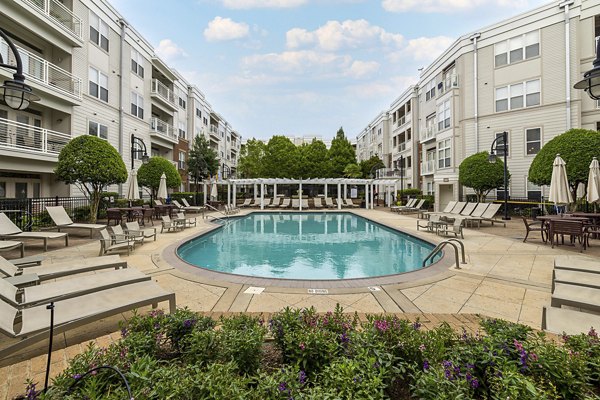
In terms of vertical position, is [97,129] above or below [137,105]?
below

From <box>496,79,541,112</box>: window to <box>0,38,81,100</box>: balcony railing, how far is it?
89.8 feet

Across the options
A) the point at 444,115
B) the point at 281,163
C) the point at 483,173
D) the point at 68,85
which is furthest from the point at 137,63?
the point at 483,173

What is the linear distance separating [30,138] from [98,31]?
8779mm

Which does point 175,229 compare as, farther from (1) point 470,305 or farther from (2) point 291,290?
(1) point 470,305

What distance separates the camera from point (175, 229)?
13086mm

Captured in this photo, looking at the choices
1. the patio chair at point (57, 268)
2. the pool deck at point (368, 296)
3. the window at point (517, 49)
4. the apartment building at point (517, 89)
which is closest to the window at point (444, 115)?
the apartment building at point (517, 89)

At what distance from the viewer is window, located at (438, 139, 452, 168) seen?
23239mm

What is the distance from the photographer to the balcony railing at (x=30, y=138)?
12.5 metres

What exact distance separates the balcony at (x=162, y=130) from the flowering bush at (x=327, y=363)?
82.0ft

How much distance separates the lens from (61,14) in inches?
614

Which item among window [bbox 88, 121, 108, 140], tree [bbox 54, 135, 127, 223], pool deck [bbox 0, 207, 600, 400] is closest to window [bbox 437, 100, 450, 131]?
pool deck [bbox 0, 207, 600, 400]

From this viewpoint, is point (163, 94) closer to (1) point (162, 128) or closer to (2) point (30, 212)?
(1) point (162, 128)

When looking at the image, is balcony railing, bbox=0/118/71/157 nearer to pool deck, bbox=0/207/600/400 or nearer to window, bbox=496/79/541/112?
pool deck, bbox=0/207/600/400

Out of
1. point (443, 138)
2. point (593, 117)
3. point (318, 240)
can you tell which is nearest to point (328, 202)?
point (443, 138)
